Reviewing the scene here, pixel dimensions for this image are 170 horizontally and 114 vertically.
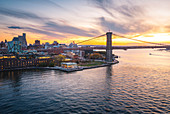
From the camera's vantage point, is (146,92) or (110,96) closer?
(110,96)

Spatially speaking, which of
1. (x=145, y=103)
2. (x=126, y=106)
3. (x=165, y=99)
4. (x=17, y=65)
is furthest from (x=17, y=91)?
(x=17, y=65)

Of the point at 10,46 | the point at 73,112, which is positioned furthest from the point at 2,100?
the point at 10,46

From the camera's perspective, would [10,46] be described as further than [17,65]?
Yes

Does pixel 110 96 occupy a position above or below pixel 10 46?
below

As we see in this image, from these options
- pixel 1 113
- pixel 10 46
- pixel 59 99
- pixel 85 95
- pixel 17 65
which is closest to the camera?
pixel 1 113

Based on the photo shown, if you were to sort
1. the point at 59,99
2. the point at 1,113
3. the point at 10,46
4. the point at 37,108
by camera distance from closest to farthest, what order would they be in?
the point at 1,113 → the point at 37,108 → the point at 59,99 → the point at 10,46

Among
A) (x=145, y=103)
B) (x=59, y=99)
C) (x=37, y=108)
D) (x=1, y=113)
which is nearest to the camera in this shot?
(x=1, y=113)

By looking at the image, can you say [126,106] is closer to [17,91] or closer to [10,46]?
[17,91]

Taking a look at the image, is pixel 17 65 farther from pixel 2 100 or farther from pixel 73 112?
pixel 73 112

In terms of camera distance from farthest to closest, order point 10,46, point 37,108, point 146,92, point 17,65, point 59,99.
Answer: point 10,46
point 17,65
point 146,92
point 59,99
point 37,108
